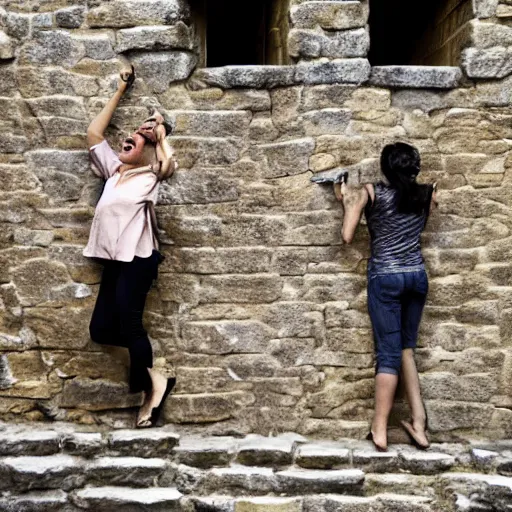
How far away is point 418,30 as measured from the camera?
5.18m

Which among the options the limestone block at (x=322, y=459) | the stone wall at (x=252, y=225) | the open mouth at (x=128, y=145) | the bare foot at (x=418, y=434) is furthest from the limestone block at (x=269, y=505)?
the open mouth at (x=128, y=145)

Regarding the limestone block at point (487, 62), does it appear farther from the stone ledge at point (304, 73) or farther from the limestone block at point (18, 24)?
the limestone block at point (18, 24)

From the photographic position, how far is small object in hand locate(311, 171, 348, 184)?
414 centimetres

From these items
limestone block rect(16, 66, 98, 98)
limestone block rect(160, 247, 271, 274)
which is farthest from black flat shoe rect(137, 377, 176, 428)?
limestone block rect(16, 66, 98, 98)

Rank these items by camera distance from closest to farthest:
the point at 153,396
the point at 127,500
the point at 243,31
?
1. the point at 127,500
2. the point at 153,396
3. the point at 243,31

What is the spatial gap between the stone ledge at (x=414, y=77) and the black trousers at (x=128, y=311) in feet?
5.07

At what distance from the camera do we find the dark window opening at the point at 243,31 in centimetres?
458

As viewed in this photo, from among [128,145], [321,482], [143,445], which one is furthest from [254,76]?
[321,482]

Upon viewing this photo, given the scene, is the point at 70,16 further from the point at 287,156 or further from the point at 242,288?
the point at 242,288

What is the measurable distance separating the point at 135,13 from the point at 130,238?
1.24 meters

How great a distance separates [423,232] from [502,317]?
2.10 ft

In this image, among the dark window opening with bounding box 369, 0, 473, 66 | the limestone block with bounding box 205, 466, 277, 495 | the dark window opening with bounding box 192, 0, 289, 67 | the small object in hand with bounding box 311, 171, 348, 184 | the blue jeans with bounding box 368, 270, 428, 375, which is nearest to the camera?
the limestone block with bounding box 205, 466, 277, 495

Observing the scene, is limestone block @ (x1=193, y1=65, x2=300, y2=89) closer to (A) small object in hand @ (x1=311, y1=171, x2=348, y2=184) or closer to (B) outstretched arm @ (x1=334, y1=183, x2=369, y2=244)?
(A) small object in hand @ (x1=311, y1=171, x2=348, y2=184)

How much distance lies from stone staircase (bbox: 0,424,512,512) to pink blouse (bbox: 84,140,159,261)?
39.3 inches
